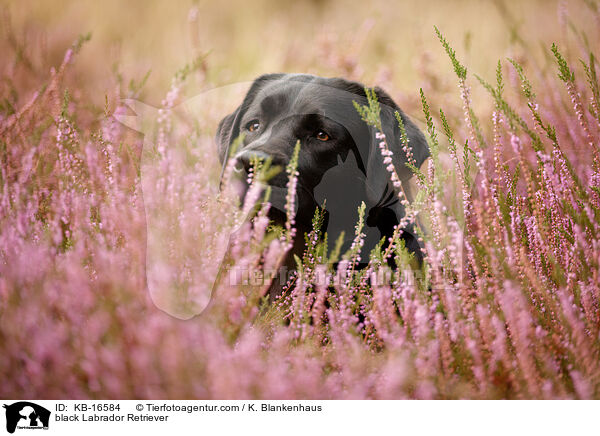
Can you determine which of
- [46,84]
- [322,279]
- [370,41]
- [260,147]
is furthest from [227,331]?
[370,41]

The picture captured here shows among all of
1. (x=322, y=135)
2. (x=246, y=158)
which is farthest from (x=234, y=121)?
(x=246, y=158)

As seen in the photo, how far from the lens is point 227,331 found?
1.30m

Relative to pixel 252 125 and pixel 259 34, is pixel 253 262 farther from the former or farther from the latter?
pixel 259 34

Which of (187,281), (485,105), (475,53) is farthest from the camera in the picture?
(485,105)

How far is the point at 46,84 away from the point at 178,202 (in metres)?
1.11

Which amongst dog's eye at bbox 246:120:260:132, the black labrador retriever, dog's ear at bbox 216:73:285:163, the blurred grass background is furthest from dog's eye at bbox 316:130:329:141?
the blurred grass background

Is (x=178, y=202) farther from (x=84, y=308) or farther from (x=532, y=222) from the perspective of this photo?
(x=532, y=222)

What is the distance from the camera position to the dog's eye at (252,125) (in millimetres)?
2352

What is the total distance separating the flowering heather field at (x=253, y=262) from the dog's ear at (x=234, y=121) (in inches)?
4.3

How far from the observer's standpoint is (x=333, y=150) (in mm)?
2180

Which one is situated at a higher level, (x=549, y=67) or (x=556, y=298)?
(x=549, y=67)

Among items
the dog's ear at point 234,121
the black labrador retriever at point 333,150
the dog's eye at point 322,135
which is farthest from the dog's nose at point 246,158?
the dog's ear at point 234,121
